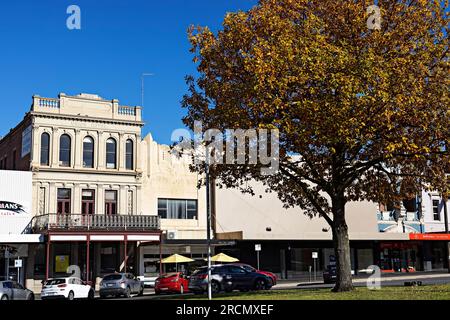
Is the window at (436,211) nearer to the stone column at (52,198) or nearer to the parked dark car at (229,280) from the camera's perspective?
the parked dark car at (229,280)

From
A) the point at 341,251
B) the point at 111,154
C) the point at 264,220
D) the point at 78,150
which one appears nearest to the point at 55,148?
the point at 78,150

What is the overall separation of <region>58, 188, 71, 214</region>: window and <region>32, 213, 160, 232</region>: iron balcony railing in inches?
65.3

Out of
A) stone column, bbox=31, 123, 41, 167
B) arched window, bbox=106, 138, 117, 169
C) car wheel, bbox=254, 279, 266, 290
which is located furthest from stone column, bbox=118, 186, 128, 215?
car wheel, bbox=254, 279, 266, 290

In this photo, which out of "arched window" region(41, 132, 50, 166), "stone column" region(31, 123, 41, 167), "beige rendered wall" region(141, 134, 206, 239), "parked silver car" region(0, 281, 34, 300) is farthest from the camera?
A: "beige rendered wall" region(141, 134, 206, 239)

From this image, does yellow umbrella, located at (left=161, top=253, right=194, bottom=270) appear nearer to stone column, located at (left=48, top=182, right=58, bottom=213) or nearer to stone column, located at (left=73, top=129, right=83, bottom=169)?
stone column, located at (left=48, top=182, right=58, bottom=213)

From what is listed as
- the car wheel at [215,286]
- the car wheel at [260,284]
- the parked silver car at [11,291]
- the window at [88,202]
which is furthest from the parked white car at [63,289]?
the window at [88,202]

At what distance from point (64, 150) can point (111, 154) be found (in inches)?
134

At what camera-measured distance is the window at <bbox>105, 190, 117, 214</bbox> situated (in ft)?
142

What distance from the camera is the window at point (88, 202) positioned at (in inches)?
1672

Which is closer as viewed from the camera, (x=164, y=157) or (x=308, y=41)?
(x=308, y=41)

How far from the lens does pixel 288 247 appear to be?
49.4 m
